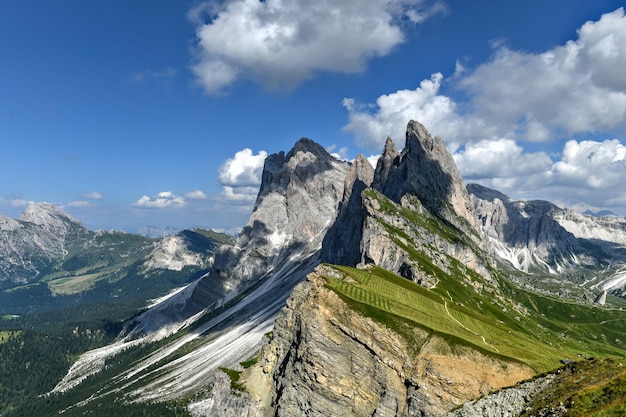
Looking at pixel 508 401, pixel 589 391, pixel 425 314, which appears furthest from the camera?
pixel 425 314

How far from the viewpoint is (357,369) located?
79.0 meters

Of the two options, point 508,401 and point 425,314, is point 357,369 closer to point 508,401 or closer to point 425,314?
point 425,314

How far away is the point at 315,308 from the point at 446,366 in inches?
1080

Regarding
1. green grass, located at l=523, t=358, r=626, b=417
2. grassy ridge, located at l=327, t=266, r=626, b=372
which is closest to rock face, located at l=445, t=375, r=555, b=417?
green grass, located at l=523, t=358, r=626, b=417

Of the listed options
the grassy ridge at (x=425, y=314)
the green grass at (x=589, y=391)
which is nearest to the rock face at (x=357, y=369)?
the grassy ridge at (x=425, y=314)

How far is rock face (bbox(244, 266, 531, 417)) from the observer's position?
72.0 meters

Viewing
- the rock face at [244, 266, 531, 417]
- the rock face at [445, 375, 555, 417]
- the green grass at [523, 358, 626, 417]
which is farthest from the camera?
the rock face at [244, 266, 531, 417]

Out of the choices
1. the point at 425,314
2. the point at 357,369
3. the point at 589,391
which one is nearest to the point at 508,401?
the point at 589,391

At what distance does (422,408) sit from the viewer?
71250 millimetres

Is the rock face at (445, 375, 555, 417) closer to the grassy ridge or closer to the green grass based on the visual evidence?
the green grass

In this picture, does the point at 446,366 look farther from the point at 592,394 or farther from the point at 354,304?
Result: the point at 592,394

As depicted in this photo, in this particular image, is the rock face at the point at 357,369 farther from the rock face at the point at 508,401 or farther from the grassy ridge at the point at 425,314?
the rock face at the point at 508,401

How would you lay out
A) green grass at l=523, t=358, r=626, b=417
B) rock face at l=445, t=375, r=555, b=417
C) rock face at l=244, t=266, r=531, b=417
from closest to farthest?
1. green grass at l=523, t=358, r=626, b=417
2. rock face at l=445, t=375, r=555, b=417
3. rock face at l=244, t=266, r=531, b=417

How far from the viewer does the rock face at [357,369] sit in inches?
2835
